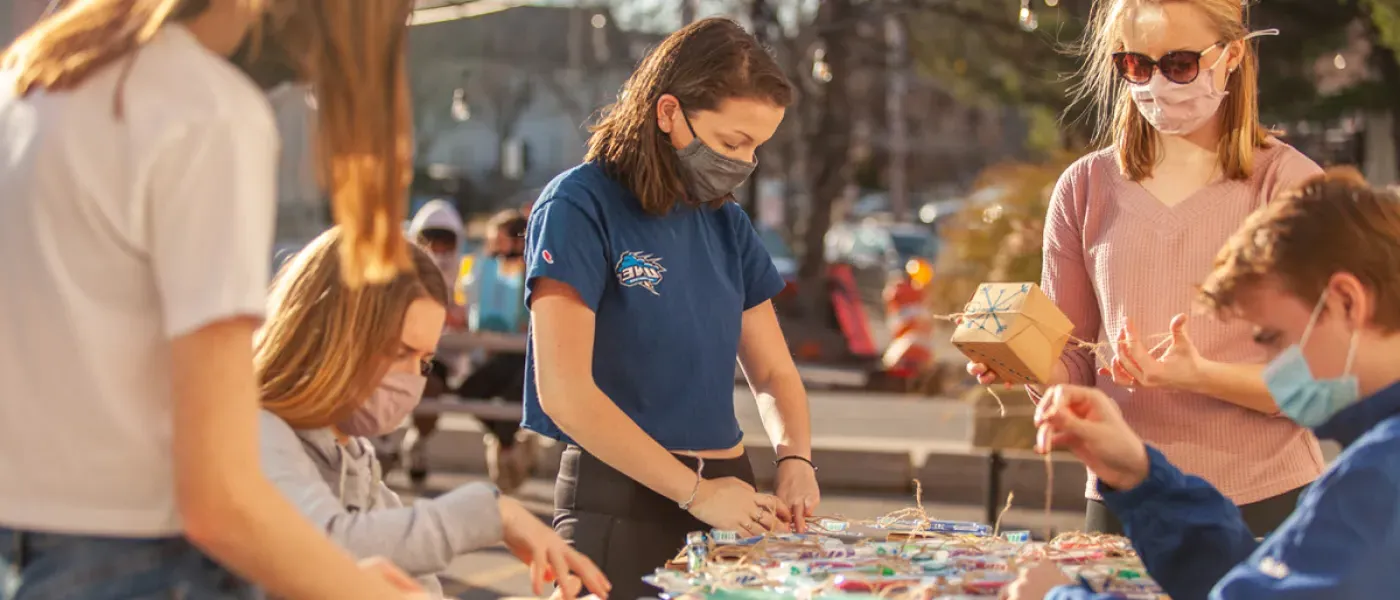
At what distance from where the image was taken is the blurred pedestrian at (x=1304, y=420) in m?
2.00

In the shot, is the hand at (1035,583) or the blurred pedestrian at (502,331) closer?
the hand at (1035,583)

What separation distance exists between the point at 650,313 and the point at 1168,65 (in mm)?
1217

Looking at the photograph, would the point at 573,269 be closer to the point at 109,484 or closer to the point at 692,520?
the point at 692,520

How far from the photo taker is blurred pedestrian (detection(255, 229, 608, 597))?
2422 millimetres

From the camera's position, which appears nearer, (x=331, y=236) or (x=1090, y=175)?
(x=331, y=236)

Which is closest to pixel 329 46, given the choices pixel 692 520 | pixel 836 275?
pixel 692 520

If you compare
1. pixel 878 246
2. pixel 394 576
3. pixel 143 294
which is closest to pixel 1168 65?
pixel 394 576

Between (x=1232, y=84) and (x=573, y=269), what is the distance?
149 cm

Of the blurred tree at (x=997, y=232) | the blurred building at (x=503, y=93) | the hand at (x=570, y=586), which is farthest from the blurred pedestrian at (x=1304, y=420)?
the blurred building at (x=503, y=93)

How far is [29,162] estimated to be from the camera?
1.69 metres

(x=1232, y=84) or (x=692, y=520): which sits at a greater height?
(x=1232, y=84)

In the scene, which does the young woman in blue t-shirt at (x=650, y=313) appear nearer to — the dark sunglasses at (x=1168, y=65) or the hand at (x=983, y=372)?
the hand at (x=983, y=372)

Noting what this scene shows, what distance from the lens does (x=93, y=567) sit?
178 cm

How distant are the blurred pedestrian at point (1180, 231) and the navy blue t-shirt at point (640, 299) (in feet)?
1.91
